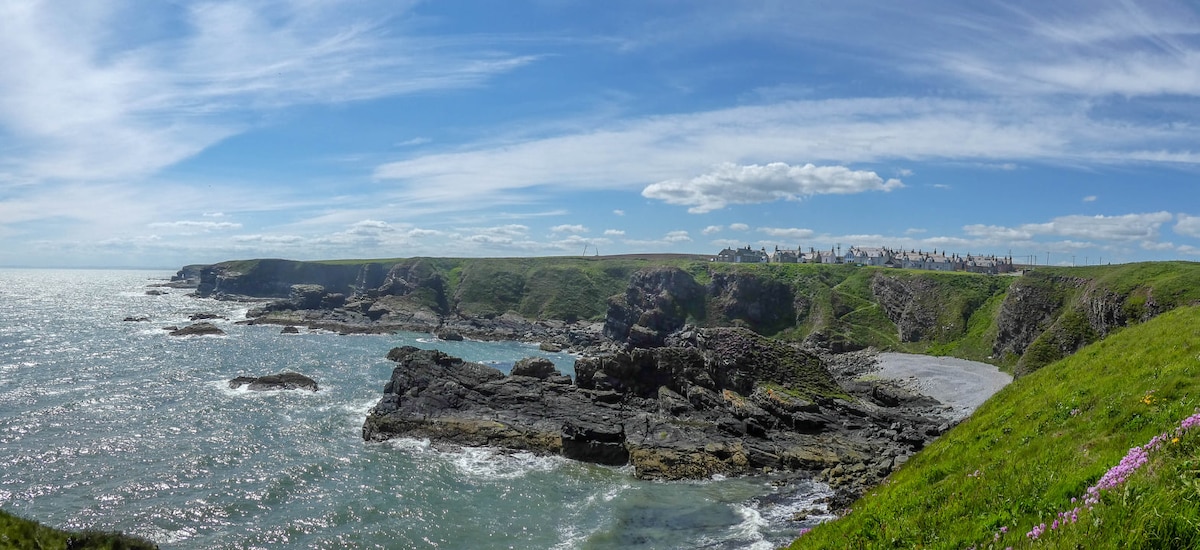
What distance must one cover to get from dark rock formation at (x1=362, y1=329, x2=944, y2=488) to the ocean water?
2.37 m

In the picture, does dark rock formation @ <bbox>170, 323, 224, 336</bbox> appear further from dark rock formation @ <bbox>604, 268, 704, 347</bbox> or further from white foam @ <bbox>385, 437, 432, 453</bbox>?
white foam @ <bbox>385, 437, 432, 453</bbox>

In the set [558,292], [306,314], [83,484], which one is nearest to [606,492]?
[83,484]

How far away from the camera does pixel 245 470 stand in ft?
128

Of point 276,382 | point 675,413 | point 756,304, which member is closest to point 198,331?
point 276,382

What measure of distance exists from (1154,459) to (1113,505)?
70.2 inches

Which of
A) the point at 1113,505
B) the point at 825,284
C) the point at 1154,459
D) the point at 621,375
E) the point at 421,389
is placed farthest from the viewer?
the point at 825,284

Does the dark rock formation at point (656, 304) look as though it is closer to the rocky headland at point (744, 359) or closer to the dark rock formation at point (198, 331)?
the rocky headland at point (744, 359)

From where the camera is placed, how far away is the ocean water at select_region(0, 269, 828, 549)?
30.8 metres

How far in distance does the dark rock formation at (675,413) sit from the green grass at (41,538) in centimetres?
2866

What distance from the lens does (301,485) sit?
36.9 metres

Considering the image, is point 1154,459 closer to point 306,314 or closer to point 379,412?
point 379,412

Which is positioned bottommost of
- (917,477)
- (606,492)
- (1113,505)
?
(606,492)

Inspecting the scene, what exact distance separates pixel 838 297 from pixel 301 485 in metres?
107

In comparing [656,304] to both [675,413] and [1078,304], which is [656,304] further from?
[675,413]
